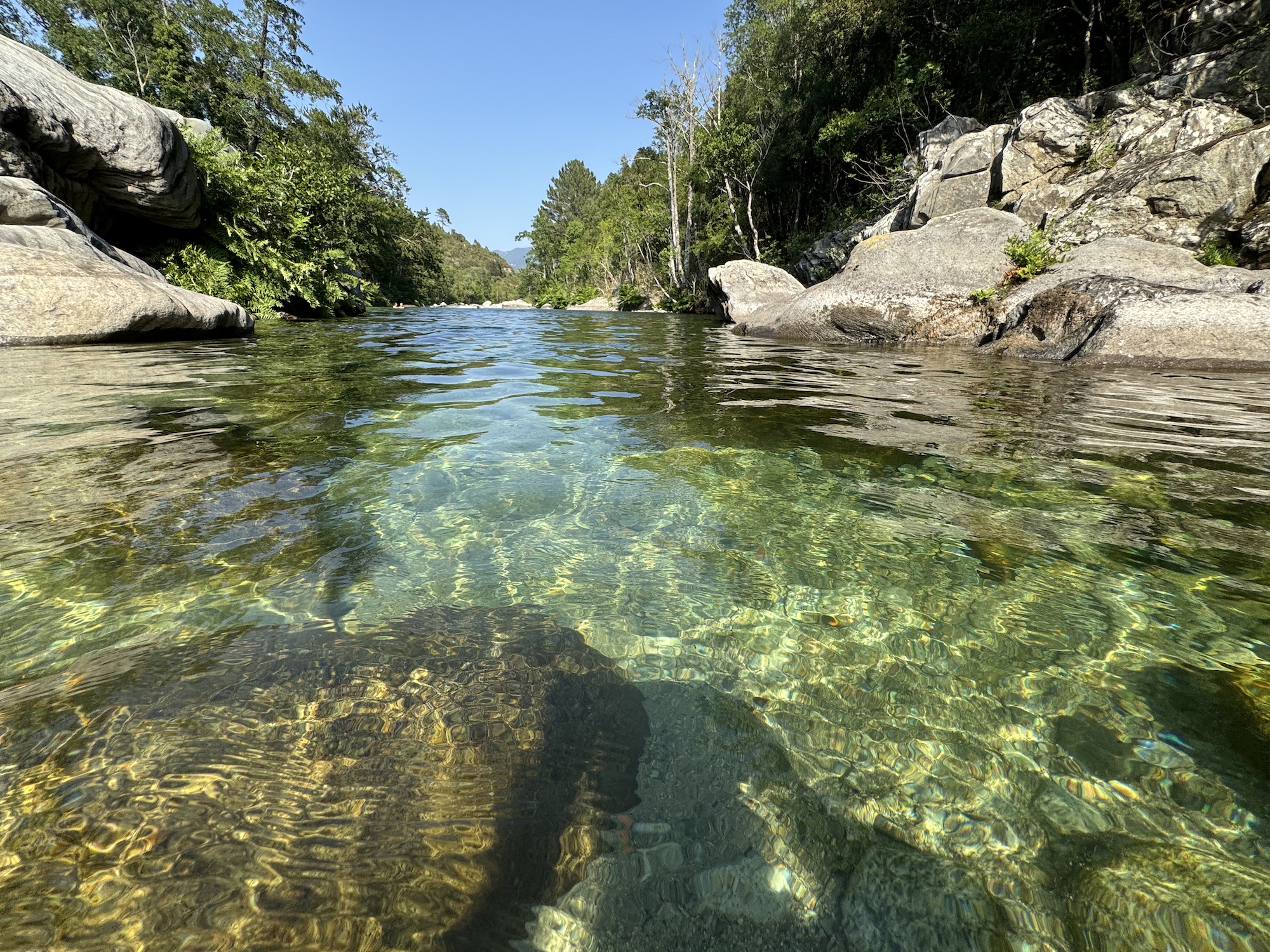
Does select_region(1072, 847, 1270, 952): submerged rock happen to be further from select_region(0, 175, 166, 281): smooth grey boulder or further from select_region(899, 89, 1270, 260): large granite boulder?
select_region(899, 89, 1270, 260): large granite boulder

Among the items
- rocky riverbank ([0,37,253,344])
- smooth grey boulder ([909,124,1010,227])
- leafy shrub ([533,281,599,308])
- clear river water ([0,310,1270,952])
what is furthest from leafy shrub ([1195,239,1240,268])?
leafy shrub ([533,281,599,308])

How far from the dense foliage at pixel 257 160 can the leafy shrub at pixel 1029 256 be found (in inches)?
581

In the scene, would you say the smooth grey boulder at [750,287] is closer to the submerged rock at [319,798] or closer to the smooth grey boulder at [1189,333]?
the smooth grey boulder at [1189,333]

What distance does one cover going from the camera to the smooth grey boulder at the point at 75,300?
607 centimetres

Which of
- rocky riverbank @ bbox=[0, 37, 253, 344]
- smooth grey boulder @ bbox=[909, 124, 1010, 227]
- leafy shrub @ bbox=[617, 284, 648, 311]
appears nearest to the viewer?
rocky riverbank @ bbox=[0, 37, 253, 344]

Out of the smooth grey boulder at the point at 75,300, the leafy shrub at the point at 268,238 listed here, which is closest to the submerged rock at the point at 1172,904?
the smooth grey boulder at the point at 75,300

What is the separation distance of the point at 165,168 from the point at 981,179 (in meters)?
16.7

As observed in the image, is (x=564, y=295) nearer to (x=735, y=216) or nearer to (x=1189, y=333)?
(x=735, y=216)

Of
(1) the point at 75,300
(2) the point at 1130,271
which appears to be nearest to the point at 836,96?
(2) the point at 1130,271

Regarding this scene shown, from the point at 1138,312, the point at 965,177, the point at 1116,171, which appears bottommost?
the point at 1138,312

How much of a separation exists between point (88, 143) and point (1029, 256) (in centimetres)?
1537

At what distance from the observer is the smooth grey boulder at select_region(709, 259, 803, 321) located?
13641mm

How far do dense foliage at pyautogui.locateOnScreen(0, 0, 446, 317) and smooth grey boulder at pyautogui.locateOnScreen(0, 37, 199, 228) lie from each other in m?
1.28

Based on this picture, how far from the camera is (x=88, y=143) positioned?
8.90 m
